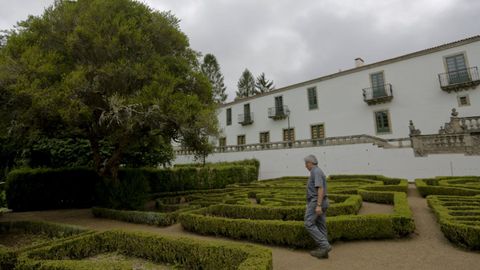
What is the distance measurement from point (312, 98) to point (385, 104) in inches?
236

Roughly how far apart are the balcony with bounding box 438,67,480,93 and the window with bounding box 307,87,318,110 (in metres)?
8.95

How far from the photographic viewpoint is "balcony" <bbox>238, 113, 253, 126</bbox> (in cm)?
2839

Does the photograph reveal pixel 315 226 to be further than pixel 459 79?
No

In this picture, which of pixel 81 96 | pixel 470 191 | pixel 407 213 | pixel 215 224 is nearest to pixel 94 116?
pixel 81 96

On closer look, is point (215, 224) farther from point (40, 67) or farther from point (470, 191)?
point (470, 191)

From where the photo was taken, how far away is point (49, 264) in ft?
13.9

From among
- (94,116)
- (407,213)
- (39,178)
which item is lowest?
(407,213)

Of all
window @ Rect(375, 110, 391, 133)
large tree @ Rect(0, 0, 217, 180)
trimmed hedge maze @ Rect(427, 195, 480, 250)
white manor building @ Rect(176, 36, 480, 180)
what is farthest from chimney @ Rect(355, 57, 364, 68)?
large tree @ Rect(0, 0, 217, 180)

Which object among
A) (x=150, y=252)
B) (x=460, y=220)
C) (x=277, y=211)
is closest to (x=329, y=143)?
(x=277, y=211)

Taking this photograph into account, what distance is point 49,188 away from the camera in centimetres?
1208

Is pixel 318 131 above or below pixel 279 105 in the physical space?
below

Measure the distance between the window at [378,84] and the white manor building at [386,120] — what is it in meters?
0.07

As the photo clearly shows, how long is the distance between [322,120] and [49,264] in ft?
72.3

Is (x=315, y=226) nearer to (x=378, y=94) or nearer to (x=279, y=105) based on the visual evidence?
(x=378, y=94)
